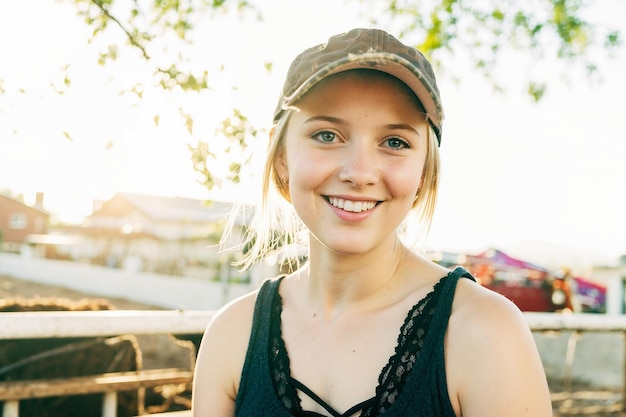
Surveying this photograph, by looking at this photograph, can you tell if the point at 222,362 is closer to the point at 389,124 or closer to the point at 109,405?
the point at 389,124

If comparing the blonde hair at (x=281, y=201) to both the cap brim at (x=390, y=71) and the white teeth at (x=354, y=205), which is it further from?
the white teeth at (x=354, y=205)

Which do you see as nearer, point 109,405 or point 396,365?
point 396,365

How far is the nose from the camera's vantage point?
1358 millimetres

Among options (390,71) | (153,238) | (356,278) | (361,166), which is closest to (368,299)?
(356,278)

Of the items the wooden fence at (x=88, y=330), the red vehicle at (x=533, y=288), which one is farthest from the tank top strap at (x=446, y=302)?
the red vehicle at (x=533, y=288)

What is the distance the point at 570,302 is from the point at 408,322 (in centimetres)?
1031

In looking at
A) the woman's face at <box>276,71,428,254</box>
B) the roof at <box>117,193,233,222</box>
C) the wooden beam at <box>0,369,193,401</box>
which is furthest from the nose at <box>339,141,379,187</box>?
the roof at <box>117,193,233,222</box>

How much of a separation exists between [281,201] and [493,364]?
0.81 metres

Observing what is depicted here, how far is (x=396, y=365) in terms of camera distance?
4.37 ft

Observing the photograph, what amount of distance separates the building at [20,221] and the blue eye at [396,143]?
163ft

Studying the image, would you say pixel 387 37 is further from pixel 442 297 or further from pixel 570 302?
pixel 570 302

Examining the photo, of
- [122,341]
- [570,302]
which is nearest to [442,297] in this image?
[122,341]

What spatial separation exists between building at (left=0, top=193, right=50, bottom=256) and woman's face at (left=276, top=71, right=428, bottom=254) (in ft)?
163

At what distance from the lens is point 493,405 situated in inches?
46.6
